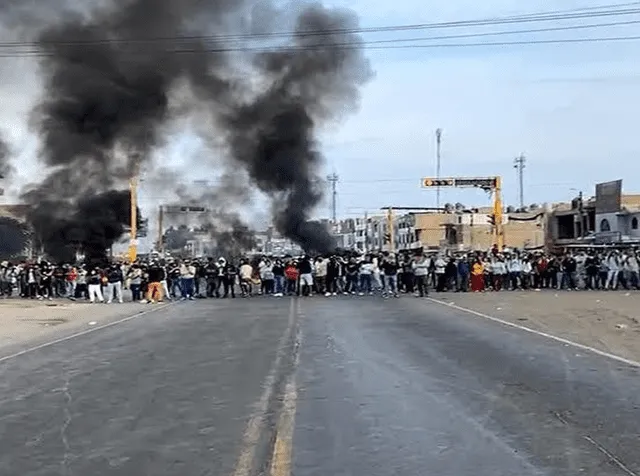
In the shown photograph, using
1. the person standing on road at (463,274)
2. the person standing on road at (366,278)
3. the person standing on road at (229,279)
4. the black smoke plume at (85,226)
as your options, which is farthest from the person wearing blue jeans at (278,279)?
the black smoke plume at (85,226)

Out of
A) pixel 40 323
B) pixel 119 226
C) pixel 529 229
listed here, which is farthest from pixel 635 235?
pixel 40 323

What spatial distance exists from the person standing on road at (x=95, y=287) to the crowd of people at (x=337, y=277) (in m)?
0.03

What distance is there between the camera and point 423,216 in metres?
88.8

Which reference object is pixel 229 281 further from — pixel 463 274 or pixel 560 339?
pixel 560 339

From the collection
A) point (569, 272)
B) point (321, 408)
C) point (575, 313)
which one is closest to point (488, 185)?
point (569, 272)

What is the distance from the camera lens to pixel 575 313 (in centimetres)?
2177

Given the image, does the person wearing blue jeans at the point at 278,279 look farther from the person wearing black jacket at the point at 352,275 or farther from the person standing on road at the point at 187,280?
the person standing on road at the point at 187,280

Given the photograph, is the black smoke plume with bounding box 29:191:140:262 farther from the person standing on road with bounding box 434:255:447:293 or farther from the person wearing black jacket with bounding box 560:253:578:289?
the person wearing black jacket with bounding box 560:253:578:289

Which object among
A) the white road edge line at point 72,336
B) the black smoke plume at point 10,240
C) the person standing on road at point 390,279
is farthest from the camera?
the black smoke plume at point 10,240

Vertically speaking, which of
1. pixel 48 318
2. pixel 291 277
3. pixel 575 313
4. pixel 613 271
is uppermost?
pixel 613 271

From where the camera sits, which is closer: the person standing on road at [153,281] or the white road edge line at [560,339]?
the white road edge line at [560,339]

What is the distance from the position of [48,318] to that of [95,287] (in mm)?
7436

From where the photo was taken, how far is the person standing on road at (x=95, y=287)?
3070 cm

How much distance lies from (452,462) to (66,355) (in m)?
8.97
